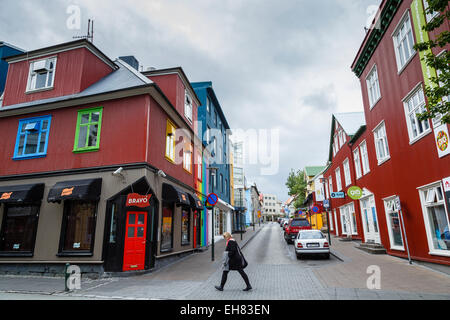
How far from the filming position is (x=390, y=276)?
9.40 m

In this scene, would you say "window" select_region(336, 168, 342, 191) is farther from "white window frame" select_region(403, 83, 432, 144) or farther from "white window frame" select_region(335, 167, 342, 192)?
"white window frame" select_region(403, 83, 432, 144)

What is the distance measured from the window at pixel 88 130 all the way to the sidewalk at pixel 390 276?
35.9 ft

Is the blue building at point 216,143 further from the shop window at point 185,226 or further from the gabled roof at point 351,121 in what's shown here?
the gabled roof at point 351,121

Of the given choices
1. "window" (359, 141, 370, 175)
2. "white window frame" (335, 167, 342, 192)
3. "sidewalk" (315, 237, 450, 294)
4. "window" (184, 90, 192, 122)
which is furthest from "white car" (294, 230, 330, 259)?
"white window frame" (335, 167, 342, 192)

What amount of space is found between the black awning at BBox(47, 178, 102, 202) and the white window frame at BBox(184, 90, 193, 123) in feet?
24.4

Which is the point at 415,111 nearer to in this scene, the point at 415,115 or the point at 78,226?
the point at 415,115

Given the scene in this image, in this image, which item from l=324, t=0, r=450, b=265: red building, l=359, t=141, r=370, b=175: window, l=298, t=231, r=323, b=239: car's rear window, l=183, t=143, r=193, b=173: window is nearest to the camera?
l=324, t=0, r=450, b=265: red building

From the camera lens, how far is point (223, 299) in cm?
713

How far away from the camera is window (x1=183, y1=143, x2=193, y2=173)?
54.3ft

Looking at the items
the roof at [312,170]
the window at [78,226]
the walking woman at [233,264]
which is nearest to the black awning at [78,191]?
the window at [78,226]

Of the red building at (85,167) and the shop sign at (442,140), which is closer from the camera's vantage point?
the shop sign at (442,140)

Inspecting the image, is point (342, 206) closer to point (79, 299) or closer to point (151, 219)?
point (151, 219)

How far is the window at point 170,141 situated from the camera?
14.1 m
